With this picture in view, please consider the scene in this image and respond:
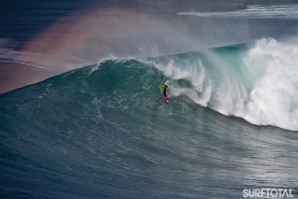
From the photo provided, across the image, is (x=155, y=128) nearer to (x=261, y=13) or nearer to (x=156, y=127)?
(x=156, y=127)

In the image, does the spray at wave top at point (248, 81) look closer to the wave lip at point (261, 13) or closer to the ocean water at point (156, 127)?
the ocean water at point (156, 127)

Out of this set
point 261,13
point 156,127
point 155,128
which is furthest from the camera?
point 261,13

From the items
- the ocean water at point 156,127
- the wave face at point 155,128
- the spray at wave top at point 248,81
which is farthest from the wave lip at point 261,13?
the spray at wave top at point 248,81

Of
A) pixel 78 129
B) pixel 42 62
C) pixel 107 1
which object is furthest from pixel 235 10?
pixel 78 129

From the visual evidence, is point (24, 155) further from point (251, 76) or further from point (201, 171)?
point (251, 76)

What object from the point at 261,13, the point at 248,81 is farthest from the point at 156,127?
the point at 261,13
